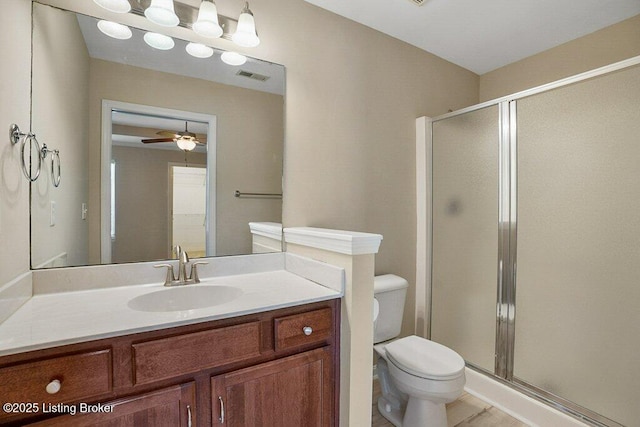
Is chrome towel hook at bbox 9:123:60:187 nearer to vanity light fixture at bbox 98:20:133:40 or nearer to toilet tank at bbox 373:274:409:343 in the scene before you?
vanity light fixture at bbox 98:20:133:40

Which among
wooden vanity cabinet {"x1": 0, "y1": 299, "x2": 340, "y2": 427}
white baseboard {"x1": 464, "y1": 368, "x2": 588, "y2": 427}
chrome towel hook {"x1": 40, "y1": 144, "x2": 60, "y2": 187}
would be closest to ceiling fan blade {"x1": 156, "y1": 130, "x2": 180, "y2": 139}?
chrome towel hook {"x1": 40, "y1": 144, "x2": 60, "y2": 187}

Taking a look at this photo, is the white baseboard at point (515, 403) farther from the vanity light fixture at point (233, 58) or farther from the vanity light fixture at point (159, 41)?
the vanity light fixture at point (159, 41)

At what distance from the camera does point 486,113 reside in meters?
2.00

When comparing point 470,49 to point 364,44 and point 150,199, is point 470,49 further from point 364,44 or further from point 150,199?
point 150,199

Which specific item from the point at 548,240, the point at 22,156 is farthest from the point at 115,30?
the point at 548,240

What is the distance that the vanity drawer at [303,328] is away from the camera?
1.13m

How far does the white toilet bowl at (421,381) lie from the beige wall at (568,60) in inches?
84.4

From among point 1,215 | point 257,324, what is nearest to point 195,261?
point 257,324

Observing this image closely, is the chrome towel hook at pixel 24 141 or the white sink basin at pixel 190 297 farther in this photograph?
the white sink basin at pixel 190 297

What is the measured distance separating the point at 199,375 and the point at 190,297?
43 centimetres

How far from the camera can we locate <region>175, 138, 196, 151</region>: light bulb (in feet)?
4.87

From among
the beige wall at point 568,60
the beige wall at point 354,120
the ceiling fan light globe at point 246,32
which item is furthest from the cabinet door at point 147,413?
the beige wall at point 568,60

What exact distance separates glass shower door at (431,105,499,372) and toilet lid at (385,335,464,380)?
0.55m

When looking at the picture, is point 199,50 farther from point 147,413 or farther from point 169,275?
point 147,413
